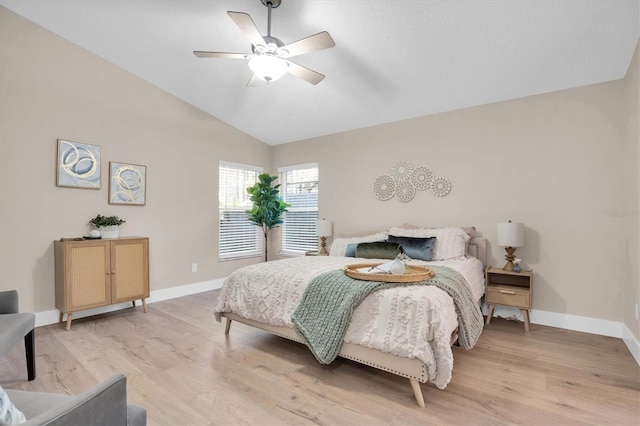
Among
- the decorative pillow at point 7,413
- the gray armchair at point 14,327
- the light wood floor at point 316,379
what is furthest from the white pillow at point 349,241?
the decorative pillow at point 7,413

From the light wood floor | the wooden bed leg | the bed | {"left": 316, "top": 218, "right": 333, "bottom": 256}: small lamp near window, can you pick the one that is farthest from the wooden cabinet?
the wooden bed leg

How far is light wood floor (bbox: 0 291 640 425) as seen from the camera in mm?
1826

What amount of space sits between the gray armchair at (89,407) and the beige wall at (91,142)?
2840mm

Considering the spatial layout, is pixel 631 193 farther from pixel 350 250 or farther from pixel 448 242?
pixel 350 250

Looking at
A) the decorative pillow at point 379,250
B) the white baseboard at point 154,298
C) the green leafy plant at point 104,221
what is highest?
the green leafy plant at point 104,221

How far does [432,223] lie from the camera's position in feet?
13.3

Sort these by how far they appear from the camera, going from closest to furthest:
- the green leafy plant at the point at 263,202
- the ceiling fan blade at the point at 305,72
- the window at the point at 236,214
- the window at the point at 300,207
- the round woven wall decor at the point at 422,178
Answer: the ceiling fan blade at the point at 305,72 → the round woven wall decor at the point at 422,178 → the green leafy plant at the point at 263,202 → the window at the point at 236,214 → the window at the point at 300,207

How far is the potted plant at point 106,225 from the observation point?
362cm

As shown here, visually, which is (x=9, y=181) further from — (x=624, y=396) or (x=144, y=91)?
(x=624, y=396)

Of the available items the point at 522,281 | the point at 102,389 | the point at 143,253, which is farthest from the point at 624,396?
the point at 143,253

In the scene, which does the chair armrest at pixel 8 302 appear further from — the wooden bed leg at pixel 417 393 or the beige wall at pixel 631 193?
the beige wall at pixel 631 193

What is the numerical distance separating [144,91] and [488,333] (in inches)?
199

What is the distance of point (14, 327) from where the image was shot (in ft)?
6.43

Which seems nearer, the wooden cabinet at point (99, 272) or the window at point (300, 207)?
the wooden cabinet at point (99, 272)
